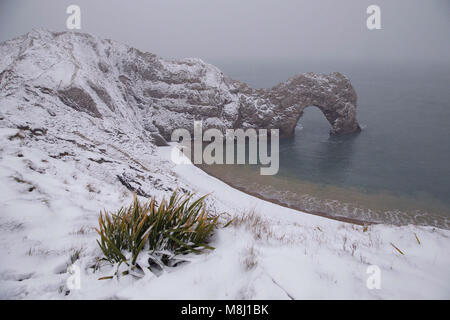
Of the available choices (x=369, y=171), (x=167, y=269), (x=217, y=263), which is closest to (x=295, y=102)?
(x=369, y=171)

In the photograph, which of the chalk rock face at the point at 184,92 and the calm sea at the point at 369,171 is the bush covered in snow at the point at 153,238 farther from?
the chalk rock face at the point at 184,92

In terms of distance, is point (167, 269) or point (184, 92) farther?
point (184, 92)

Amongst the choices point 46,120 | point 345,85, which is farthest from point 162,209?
point 345,85

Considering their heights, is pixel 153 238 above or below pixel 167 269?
above

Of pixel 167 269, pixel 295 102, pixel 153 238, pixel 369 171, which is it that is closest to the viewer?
pixel 167 269

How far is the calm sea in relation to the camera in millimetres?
15773

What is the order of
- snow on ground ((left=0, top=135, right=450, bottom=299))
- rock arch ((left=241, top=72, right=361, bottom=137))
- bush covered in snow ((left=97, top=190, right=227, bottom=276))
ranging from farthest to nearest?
rock arch ((left=241, top=72, right=361, bottom=137)) < bush covered in snow ((left=97, top=190, right=227, bottom=276)) < snow on ground ((left=0, top=135, right=450, bottom=299))

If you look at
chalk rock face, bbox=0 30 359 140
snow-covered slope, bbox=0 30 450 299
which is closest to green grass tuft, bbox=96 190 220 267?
snow-covered slope, bbox=0 30 450 299

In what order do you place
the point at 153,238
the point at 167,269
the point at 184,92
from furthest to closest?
1. the point at 184,92
2. the point at 153,238
3. the point at 167,269

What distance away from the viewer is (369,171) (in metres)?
21.6

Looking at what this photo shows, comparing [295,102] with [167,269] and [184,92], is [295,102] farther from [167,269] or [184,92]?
[167,269]

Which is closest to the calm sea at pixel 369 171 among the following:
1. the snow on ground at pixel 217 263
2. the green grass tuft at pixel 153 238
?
the snow on ground at pixel 217 263

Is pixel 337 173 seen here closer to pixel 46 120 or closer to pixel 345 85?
pixel 345 85

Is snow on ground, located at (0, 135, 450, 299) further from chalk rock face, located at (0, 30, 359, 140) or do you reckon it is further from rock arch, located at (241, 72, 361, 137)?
rock arch, located at (241, 72, 361, 137)
